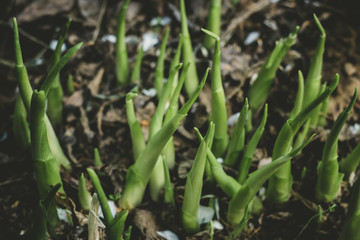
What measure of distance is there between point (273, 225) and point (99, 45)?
0.80 m

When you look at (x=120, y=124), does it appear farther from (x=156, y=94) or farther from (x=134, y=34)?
(x=134, y=34)

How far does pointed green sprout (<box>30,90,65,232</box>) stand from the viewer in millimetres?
619

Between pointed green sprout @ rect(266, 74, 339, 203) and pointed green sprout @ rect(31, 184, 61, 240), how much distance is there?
43 centimetres

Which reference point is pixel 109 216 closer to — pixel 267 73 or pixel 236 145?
pixel 236 145

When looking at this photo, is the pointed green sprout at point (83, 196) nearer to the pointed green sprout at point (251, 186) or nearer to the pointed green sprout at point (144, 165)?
the pointed green sprout at point (144, 165)

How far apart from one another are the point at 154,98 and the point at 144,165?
362 mm

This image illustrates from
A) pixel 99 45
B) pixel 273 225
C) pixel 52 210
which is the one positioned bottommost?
pixel 273 225

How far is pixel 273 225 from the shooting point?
2.80 feet

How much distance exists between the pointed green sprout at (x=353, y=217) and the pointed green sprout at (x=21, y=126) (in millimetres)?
767

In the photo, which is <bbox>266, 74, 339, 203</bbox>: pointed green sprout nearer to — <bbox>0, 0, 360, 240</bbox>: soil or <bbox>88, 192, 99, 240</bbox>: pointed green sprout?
<bbox>0, 0, 360, 240</bbox>: soil

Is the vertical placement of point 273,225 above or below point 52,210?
below

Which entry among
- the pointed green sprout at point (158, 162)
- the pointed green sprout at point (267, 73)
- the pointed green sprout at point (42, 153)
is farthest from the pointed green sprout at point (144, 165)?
the pointed green sprout at point (267, 73)

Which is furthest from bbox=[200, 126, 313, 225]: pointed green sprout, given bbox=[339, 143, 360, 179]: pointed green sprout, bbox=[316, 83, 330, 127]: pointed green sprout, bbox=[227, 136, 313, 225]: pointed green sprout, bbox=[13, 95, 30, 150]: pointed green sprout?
bbox=[13, 95, 30, 150]: pointed green sprout

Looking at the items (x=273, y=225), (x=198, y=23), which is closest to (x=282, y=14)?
(x=198, y=23)
